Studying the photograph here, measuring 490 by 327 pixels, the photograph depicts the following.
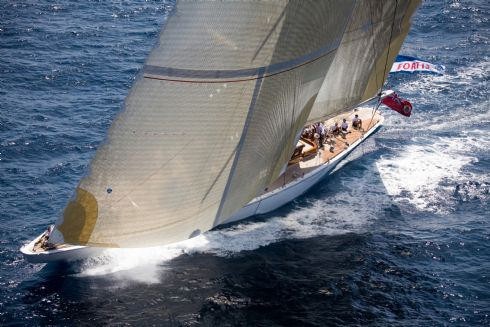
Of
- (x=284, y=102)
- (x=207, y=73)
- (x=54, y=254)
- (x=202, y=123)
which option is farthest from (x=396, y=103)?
(x=54, y=254)

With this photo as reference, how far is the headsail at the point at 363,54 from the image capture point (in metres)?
39.6

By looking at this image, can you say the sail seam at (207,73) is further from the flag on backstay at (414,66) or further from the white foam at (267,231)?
the flag on backstay at (414,66)

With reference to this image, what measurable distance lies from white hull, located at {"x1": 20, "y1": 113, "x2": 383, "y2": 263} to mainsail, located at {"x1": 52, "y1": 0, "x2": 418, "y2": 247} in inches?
133

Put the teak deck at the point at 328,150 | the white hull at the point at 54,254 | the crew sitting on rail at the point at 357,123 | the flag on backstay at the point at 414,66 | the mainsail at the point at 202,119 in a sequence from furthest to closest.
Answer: the flag on backstay at the point at 414,66
the crew sitting on rail at the point at 357,123
the teak deck at the point at 328,150
the white hull at the point at 54,254
the mainsail at the point at 202,119

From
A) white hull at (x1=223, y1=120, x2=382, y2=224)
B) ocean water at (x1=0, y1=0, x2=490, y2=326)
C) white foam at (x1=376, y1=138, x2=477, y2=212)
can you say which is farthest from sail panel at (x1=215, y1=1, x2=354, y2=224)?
white foam at (x1=376, y1=138, x2=477, y2=212)

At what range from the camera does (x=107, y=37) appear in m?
65.1

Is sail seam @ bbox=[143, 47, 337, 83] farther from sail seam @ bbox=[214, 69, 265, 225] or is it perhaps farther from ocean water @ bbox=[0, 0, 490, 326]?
ocean water @ bbox=[0, 0, 490, 326]

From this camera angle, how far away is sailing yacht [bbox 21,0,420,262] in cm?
2583

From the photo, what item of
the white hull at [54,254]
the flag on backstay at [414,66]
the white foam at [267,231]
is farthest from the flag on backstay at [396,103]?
the white hull at [54,254]

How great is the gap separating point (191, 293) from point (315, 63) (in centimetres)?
1302

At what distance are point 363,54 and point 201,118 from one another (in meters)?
17.6

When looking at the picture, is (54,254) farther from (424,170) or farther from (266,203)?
(424,170)

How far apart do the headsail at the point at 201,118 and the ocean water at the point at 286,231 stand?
4.70m

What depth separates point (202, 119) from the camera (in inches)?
1074
